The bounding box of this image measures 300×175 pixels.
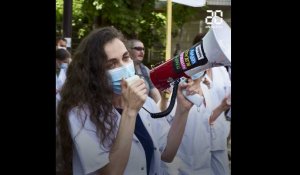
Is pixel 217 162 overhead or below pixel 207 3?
below

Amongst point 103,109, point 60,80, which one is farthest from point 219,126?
point 60,80

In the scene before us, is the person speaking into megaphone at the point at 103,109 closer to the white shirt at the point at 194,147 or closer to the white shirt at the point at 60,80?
the white shirt at the point at 60,80

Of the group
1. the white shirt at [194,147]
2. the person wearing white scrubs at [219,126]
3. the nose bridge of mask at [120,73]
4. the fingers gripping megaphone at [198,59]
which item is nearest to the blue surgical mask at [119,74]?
the nose bridge of mask at [120,73]

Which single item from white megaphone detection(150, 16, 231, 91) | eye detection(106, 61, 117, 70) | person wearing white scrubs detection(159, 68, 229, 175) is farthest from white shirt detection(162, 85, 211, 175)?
eye detection(106, 61, 117, 70)

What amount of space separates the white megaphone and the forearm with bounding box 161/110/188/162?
0.24 m

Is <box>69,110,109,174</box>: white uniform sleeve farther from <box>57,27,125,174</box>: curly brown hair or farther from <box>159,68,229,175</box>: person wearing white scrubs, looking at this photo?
<box>159,68,229,175</box>: person wearing white scrubs

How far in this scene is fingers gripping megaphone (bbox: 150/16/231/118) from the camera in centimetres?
363

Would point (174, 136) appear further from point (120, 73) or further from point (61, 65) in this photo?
point (61, 65)

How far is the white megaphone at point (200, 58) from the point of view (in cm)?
363
